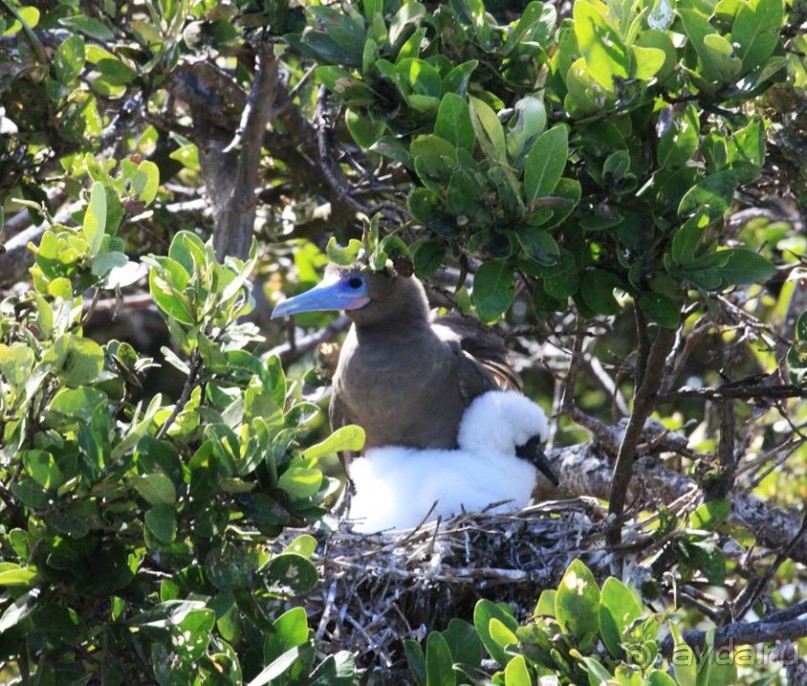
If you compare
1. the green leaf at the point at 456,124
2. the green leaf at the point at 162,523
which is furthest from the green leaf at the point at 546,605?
the green leaf at the point at 456,124

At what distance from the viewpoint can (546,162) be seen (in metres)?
2.70

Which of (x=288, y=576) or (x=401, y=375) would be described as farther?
(x=401, y=375)

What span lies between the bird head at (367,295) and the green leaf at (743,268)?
1723 mm

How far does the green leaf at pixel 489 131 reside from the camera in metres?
2.67

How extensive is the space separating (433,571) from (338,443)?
107 cm

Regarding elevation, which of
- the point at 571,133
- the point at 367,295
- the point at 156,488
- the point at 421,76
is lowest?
the point at 367,295

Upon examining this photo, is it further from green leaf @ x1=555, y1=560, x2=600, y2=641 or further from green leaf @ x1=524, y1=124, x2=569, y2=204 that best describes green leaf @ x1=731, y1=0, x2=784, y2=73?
green leaf @ x1=555, y1=560, x2=600, y2=641

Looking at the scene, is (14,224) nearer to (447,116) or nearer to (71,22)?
(71,22)

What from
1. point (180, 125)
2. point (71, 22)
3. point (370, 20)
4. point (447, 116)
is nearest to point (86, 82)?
point (180, 125)

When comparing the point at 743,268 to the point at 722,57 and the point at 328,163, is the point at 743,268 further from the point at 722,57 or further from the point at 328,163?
the point at 328,163

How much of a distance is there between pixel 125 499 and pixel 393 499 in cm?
181

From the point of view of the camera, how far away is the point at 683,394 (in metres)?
3.08

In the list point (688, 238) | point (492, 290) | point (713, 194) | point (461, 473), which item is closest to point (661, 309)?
point (688, 238)

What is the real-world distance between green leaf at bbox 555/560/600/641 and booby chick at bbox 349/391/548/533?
5.36 feet
